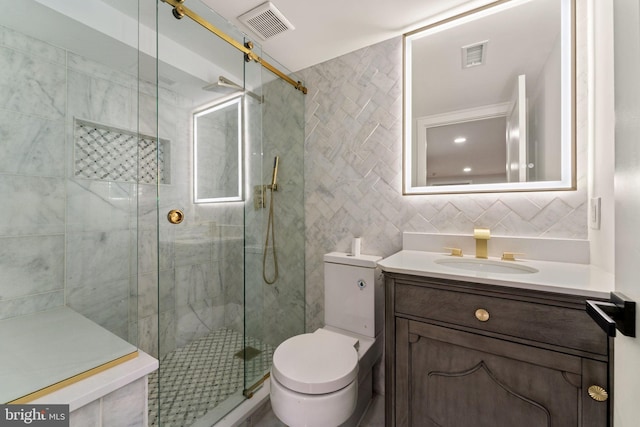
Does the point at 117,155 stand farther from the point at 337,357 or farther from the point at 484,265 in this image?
the point at 484,265

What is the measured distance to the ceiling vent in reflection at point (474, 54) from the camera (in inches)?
58.3

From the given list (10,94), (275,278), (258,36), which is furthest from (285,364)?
(258,36)

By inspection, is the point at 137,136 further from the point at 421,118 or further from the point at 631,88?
the point at 631,88

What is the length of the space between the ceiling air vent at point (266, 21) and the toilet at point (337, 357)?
1508mm

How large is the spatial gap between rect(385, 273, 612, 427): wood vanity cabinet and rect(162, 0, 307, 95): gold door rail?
1628mm

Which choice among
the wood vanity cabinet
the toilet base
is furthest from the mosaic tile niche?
the wood vanity cabinet

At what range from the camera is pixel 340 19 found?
1547 mm

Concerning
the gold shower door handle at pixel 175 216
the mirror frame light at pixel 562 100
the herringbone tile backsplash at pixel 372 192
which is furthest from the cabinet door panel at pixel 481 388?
the gold shower door handle at pixel 175 216

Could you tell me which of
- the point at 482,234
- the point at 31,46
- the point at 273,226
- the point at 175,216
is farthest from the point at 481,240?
the point at 31,46

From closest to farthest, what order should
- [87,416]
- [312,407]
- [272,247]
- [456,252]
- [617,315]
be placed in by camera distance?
[617,315], [87,416], [312,407], [456,252], [272,247]

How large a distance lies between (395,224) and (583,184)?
926mm

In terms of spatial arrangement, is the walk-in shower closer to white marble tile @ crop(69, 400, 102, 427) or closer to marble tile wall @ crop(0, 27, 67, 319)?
marble tile wall @ crop(0, 27, 67, 319)

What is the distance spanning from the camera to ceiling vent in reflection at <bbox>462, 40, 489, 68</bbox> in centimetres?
148

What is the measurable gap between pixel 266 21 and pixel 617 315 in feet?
6.44
